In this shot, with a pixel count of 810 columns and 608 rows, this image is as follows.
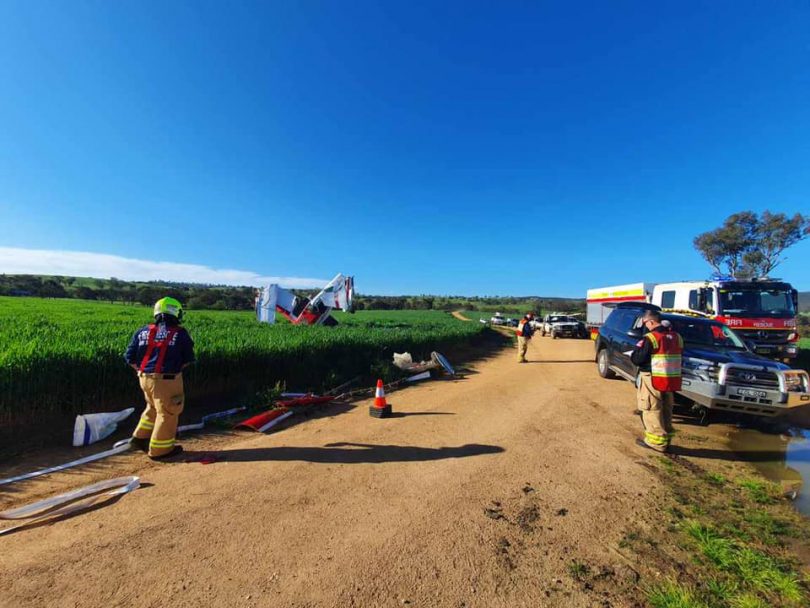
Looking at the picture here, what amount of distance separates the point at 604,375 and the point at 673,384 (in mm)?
6286

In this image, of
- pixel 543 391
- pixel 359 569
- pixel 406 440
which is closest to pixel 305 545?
pixel 359 569

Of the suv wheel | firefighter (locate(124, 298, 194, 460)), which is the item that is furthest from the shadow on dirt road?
the suv wheel

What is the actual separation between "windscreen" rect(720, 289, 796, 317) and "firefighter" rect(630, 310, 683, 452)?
9508mm

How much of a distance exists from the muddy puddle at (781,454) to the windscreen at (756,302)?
6620 millimetres

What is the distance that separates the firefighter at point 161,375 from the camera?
16.0ft

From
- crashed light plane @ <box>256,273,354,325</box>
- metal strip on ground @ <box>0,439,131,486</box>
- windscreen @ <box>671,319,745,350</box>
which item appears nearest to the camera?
metal strip on ground @ <box>0,439,131,486</box>

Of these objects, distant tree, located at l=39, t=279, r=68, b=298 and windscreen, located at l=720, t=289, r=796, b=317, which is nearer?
windscreen, located at l=720, t=289, r=796, b=317

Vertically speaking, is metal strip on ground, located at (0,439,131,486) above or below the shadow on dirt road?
below

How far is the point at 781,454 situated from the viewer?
19.9ft

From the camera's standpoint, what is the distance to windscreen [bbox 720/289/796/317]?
12.5 m

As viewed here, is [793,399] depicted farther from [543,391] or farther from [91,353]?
[91,353]

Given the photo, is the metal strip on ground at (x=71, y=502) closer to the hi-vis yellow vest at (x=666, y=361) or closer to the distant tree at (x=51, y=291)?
the hi-vis yellow vest at (x=666, y=361)

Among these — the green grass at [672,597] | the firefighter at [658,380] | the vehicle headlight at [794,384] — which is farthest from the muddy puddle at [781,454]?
the green grass at [672,597]

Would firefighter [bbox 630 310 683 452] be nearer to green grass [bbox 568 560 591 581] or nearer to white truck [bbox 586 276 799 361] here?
green grass [bbox 568 560 591 581]
